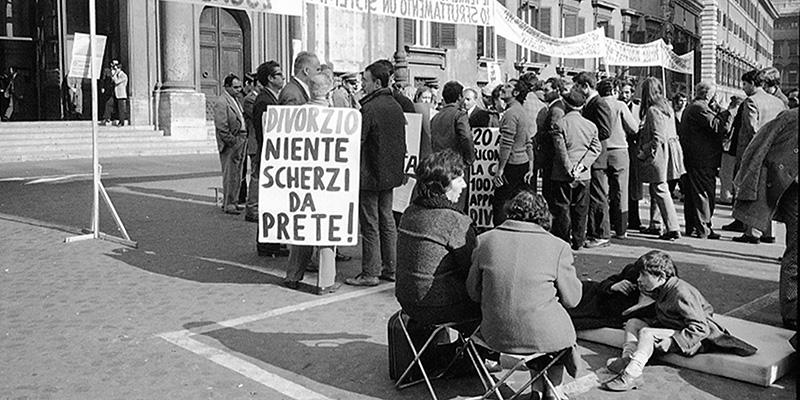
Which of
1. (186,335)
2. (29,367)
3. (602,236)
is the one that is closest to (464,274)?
(186,335)

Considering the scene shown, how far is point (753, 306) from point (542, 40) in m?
8.03

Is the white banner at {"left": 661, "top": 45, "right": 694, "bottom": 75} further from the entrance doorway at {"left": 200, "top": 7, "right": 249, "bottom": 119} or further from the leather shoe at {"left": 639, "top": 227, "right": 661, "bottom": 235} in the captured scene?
the entrance doorway at {"left": 200, "top": 7, "right": 249, "bottom": 119}

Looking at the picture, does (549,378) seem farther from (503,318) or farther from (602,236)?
(602,236)

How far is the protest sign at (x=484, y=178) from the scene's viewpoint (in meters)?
9.52

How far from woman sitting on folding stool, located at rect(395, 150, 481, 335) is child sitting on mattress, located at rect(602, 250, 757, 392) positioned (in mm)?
1124

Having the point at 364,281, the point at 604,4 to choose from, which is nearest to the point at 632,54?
the point at 364,281

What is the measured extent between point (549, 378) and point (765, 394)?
53.8 inches

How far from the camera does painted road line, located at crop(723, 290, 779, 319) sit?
21.6 ft

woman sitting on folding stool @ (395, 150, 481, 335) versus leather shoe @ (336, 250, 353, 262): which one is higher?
woman sitting on folding stool @ (395, 150, 481, 335)

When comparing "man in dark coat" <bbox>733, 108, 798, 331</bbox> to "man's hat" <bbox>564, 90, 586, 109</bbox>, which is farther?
"man's hat" <bbox>564, 90, 586, 109</bbox>

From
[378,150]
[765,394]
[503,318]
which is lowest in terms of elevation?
[765,394]

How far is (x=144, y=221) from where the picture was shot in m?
11.2

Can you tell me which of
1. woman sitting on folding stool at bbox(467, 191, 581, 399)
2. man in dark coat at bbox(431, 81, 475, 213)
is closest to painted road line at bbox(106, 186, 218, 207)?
man in dark coat at bbox(431, 81, 475, 213)

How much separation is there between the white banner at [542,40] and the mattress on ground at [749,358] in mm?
7214
